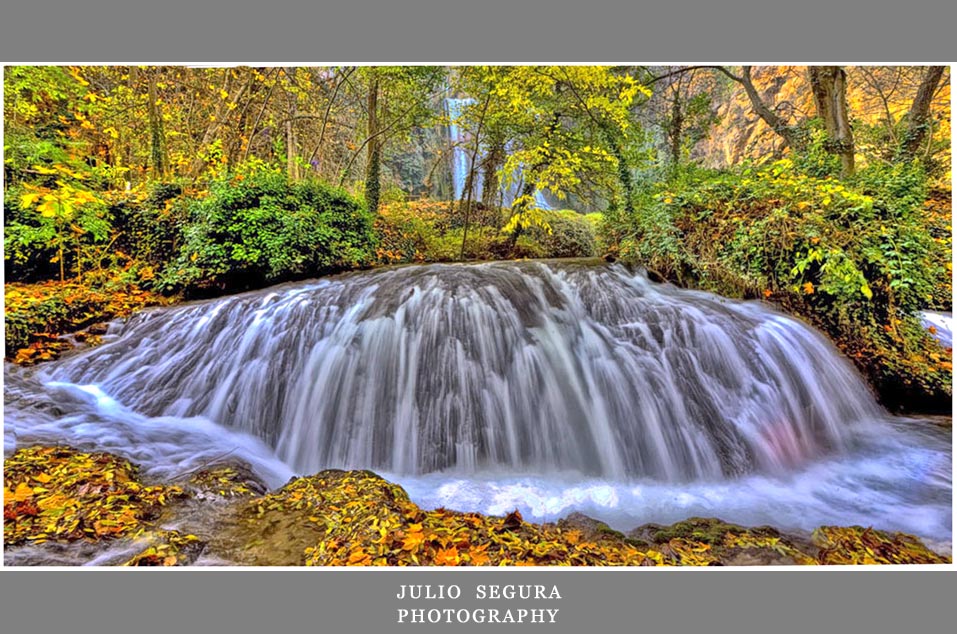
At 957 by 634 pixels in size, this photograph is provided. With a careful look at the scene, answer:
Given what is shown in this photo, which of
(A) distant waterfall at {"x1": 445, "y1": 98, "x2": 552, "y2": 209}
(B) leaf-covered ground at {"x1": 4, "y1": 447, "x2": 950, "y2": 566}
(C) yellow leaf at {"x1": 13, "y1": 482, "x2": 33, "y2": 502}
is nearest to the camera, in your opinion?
(B) leaf-covered ground at {"x1": 4, "y1": 447, "x2": 950, "y2": 566}

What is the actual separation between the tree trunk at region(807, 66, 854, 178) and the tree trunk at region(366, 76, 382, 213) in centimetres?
525

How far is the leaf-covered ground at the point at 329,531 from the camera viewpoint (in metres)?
1.49

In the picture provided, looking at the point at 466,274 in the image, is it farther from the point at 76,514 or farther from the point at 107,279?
the point at 107,279

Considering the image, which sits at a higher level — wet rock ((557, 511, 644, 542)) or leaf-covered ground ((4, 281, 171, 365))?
leaf-covered ground ((4, 281, 171, 365))

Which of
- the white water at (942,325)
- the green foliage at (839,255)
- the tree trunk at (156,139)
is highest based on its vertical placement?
the tree trunk at (156,139)

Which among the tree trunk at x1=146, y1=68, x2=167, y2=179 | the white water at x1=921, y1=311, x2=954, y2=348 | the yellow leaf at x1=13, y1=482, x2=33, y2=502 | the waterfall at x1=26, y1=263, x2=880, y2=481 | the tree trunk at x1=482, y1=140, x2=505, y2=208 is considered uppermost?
the tree trunk at x1=482, y1=140, x2=505, y2=208

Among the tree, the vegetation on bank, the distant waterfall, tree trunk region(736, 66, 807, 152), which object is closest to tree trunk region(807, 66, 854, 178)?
the vegetation on bank

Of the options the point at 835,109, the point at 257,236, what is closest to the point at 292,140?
the point at 257,236

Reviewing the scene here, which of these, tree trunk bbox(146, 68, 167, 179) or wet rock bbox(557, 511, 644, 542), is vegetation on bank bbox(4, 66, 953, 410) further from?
wet rock bbox(557, 511, 644, 542)

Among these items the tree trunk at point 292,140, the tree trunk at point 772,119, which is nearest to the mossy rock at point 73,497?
the tree trunk at point 292,140

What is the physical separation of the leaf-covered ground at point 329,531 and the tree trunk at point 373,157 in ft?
14.3

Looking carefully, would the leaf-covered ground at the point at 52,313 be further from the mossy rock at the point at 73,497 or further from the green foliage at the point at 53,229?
the mossy rock at the point at 73,497

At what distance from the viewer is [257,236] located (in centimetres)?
368

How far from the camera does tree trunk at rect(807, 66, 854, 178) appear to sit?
3.65m
